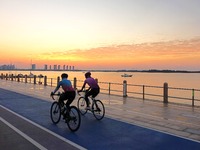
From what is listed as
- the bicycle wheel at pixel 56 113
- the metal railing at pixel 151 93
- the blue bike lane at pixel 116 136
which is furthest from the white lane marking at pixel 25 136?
the metal railing at pixel 151 93

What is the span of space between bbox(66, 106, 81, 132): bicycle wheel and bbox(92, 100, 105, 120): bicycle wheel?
86.0 inches

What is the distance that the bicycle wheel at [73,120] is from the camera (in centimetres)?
878

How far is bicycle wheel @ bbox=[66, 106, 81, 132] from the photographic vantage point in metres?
8.78

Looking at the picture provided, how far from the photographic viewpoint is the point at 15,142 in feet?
24.5

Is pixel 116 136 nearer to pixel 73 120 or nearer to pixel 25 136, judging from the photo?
pixel 73 120

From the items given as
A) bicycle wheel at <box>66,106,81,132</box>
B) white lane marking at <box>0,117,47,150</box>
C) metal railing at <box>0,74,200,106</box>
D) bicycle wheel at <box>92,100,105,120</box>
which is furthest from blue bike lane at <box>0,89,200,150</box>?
metal railing at <box>0,74,200,106</box>

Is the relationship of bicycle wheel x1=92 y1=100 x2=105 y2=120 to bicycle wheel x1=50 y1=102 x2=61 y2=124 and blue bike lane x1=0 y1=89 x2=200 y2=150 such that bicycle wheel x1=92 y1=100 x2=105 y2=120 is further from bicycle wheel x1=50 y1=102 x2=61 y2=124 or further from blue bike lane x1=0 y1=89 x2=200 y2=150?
bicycle wheel x1=50 y1=102 x2=61 y2=124

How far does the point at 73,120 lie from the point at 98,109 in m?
2.25

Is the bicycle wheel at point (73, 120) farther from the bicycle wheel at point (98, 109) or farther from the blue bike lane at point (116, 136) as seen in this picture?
the bicycle wheel at point (98, 109)

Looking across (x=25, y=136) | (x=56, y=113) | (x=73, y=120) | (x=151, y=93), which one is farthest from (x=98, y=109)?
Result: (x=151, y=93)

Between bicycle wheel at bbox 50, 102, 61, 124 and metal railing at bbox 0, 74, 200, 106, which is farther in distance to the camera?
metal railing at bbox 0, 74, 200, 106

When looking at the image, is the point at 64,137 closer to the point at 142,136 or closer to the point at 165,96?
the point at 142,136

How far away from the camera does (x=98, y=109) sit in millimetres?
11039

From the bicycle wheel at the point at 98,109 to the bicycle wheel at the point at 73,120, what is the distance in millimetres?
2184
